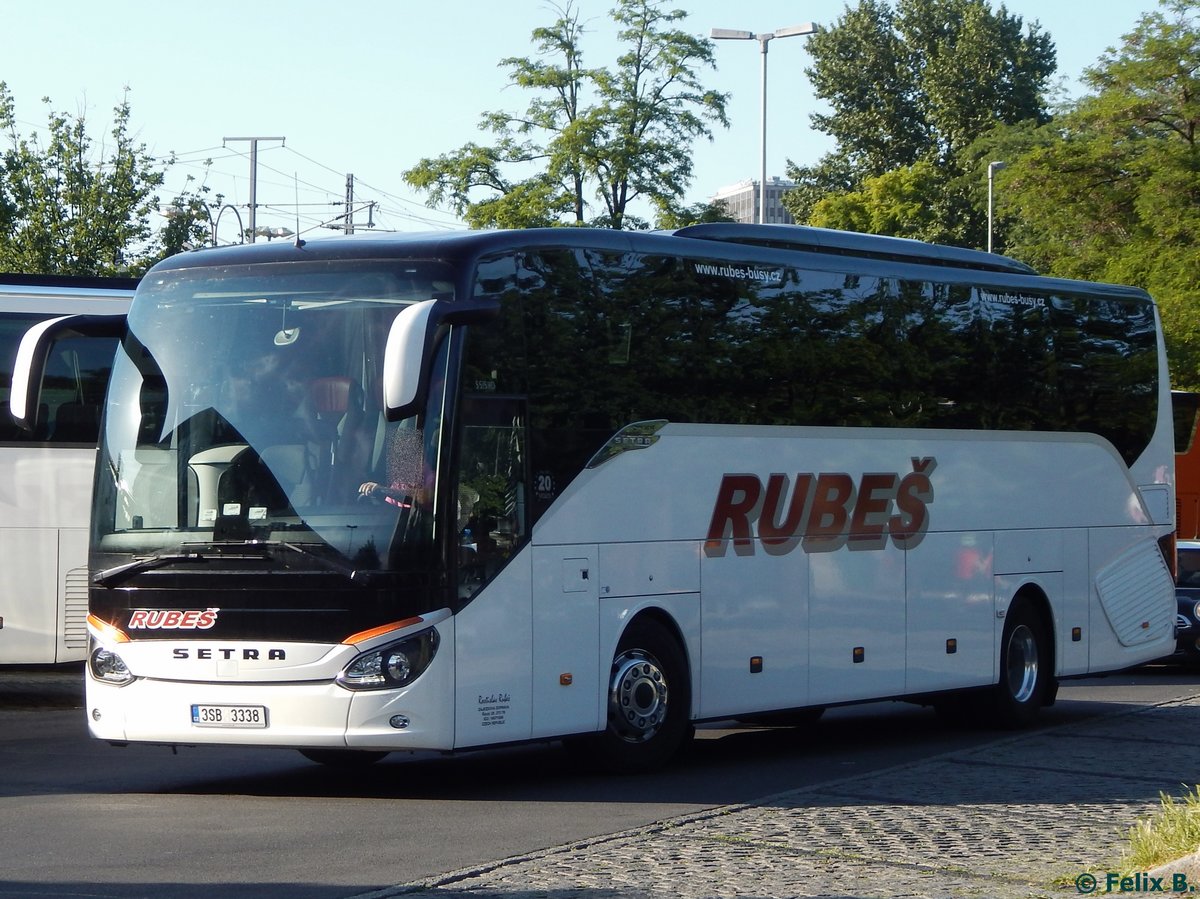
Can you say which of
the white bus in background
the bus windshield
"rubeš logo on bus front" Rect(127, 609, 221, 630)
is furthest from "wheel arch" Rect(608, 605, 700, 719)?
the white bus in background

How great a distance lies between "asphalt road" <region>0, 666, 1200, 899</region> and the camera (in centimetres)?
868

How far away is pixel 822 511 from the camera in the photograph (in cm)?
1404

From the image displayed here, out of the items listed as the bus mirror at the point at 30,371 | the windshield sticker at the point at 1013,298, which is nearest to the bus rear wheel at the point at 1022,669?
the windshield sticker at the point at 1013,298

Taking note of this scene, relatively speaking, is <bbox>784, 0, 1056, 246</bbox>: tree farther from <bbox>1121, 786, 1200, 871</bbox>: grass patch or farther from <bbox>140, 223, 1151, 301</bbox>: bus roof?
<bbox>1121, 786, 1200, 871</bbox>: grass patch

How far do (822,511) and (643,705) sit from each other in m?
2.51

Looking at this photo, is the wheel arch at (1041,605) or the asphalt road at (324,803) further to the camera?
the wheel arch at (1041,605)

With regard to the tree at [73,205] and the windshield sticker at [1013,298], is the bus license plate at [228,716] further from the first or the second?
the tree at [73,205]

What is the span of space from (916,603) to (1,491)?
8326 mm

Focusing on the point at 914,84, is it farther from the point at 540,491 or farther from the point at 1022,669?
the point at 540,491

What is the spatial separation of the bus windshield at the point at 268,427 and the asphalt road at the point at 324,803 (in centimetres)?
147

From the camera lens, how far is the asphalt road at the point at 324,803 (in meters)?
8.68

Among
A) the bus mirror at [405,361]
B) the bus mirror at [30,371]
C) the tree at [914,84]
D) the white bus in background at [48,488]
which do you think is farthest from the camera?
the tree at [914,84]

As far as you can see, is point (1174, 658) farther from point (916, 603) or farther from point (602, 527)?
point (602, 527)

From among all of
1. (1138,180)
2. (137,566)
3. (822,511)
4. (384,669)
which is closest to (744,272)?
(822,511)
